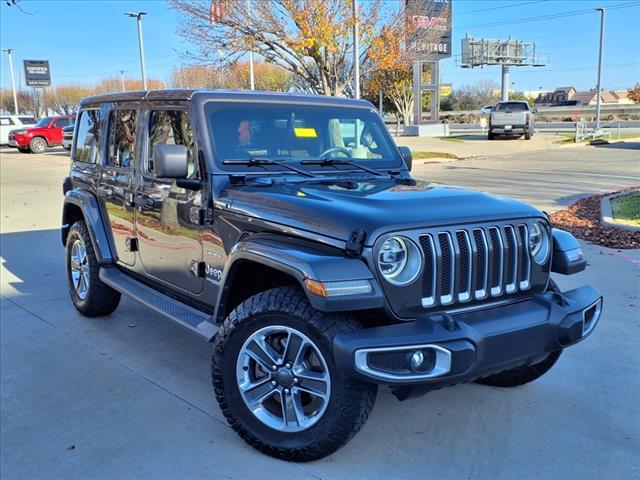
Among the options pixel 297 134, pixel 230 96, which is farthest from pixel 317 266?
pixel 230 96

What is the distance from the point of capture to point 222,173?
11.7 feet

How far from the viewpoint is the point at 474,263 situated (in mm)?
2887

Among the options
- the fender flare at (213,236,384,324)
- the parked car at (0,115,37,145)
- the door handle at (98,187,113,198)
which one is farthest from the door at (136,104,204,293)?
the parked car at (0,115,37,145)

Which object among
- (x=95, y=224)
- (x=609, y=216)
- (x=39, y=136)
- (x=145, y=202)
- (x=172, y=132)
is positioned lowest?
(x=609, y=216)

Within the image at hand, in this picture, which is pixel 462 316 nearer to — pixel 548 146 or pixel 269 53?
pixel 269 53

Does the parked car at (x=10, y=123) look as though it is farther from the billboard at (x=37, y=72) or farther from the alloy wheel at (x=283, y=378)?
the alloy wheel at (x=283, y=378)

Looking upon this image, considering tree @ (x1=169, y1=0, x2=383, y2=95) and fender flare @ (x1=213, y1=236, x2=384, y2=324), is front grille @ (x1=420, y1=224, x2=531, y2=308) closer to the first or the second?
fender flare @ (x1=213, y1=236, x2=384, y2=324)

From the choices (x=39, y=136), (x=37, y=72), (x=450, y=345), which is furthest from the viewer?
(x=37, y=72)

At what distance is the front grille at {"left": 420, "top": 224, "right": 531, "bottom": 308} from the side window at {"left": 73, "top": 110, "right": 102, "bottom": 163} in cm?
335

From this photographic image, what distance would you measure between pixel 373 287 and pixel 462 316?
0.50 metres

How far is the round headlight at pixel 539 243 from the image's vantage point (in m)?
3.21

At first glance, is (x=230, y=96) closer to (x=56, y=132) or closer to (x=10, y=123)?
(x=56, y=132)

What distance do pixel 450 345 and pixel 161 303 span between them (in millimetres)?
2219

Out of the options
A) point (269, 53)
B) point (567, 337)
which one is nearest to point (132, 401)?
point (567, 337)
